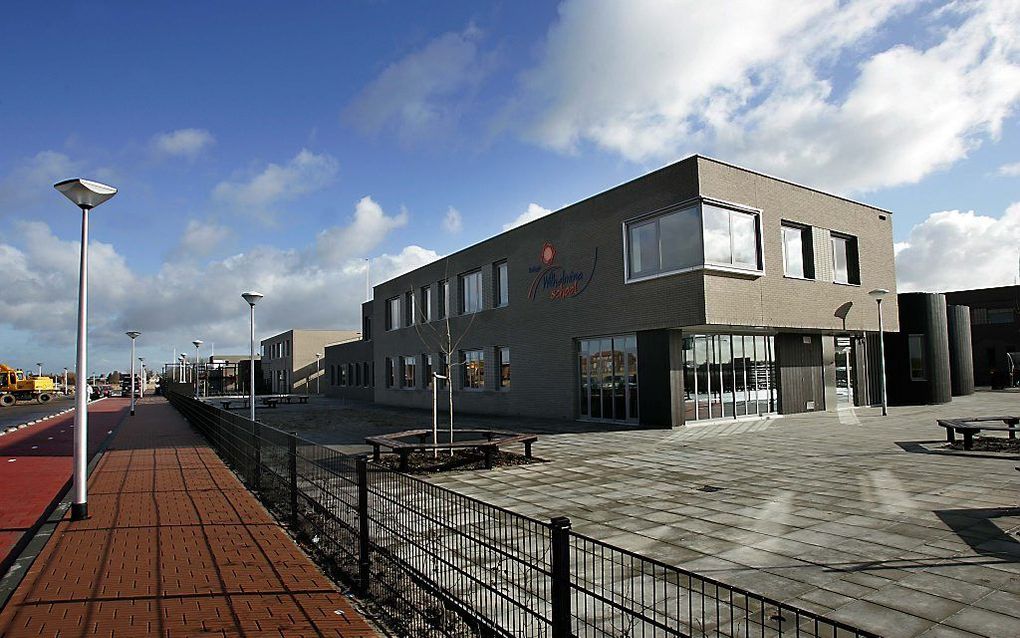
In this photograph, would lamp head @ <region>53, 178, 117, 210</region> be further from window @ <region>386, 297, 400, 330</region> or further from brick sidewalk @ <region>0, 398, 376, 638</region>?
window @ <region>386, 297, 400, 330</region>

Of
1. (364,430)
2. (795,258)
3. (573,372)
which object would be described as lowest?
(364,430)

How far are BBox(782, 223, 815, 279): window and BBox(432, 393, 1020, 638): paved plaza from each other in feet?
25.5

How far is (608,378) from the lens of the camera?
20.8 metres

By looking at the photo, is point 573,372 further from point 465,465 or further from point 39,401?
point 39,401

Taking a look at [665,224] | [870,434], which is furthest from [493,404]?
[870,434]

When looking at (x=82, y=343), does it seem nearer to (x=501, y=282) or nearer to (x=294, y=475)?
(x=294, y=475)

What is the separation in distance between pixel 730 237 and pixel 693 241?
1.58 metres

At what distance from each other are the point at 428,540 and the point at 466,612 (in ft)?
2.91

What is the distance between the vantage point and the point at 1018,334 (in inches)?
1868

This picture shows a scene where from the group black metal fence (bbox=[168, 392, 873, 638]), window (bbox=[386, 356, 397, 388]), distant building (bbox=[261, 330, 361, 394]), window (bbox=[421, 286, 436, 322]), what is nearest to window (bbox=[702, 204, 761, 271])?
black metal fence (bbox=[168, 392, 873, 638])

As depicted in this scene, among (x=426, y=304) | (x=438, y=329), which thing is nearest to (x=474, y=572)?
(x=438, y=329)

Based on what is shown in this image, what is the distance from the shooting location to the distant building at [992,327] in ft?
157

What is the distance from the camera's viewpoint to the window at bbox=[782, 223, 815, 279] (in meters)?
21.1

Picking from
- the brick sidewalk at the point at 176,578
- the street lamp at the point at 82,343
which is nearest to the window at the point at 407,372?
the brick sidewalk at the point at 176,578
